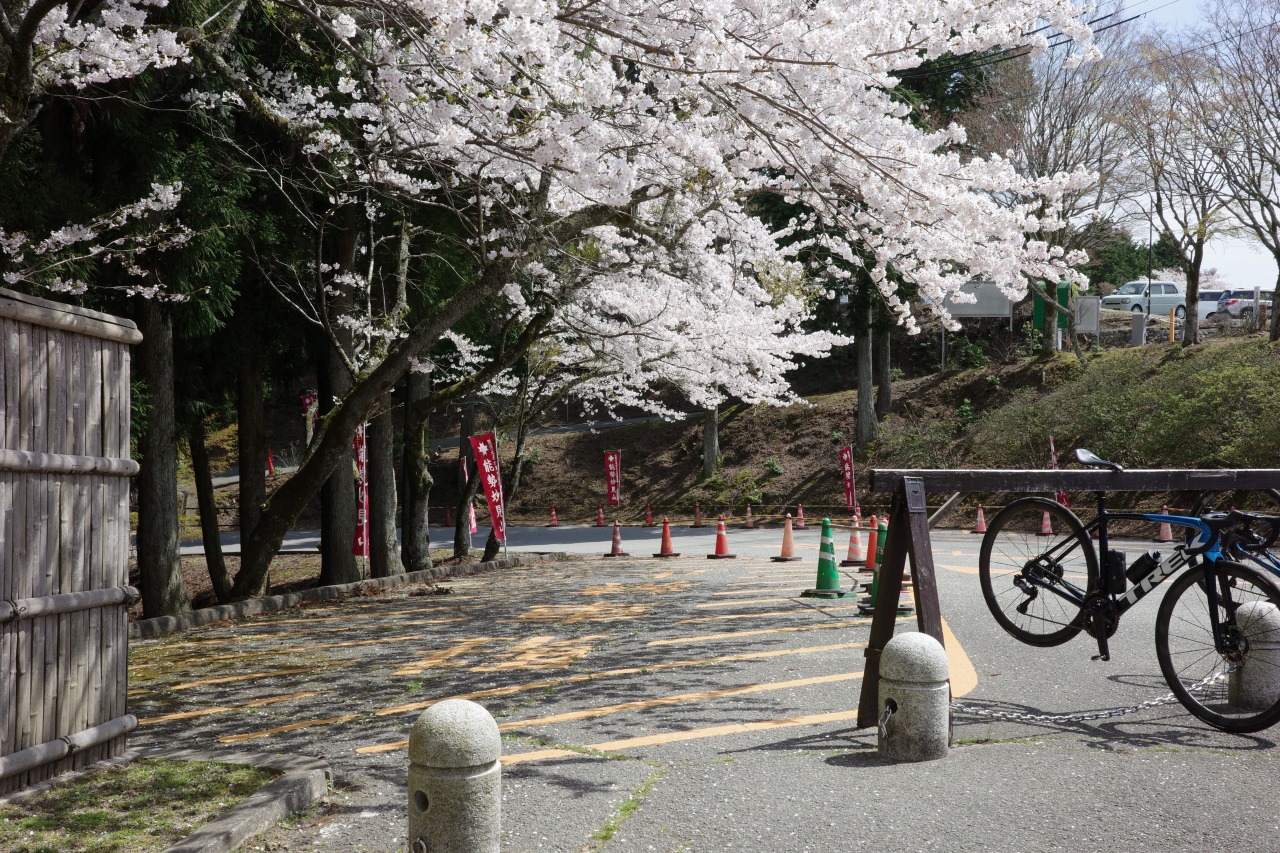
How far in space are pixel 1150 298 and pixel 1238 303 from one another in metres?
4.30

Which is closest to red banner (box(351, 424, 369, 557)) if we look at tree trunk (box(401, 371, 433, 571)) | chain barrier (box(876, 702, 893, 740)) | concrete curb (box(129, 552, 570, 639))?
concrete curb (box(129, 552, 570, 639))

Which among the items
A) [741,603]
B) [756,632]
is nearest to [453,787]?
[756,632]

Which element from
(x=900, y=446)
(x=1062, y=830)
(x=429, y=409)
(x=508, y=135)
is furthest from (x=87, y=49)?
(x=900, y=446)

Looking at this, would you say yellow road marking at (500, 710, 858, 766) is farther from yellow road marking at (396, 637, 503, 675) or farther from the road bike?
yellow road marking at (396, 637, 503, 675)

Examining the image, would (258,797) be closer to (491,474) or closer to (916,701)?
(916,701)

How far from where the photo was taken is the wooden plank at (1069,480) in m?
5.83

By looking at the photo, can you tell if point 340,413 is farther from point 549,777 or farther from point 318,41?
point 549,777

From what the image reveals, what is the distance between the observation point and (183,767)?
5.20 meters

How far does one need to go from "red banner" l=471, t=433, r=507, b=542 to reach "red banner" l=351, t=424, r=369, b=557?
10.3ft

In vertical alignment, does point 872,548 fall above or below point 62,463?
below

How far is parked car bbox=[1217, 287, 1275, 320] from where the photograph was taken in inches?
1398

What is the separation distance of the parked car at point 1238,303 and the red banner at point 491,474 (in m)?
27.1

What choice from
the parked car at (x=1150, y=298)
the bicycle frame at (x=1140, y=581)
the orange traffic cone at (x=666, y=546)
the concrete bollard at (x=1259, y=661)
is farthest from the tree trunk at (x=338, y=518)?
the parked car at (x=1150, y=298)

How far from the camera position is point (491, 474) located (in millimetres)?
20203
